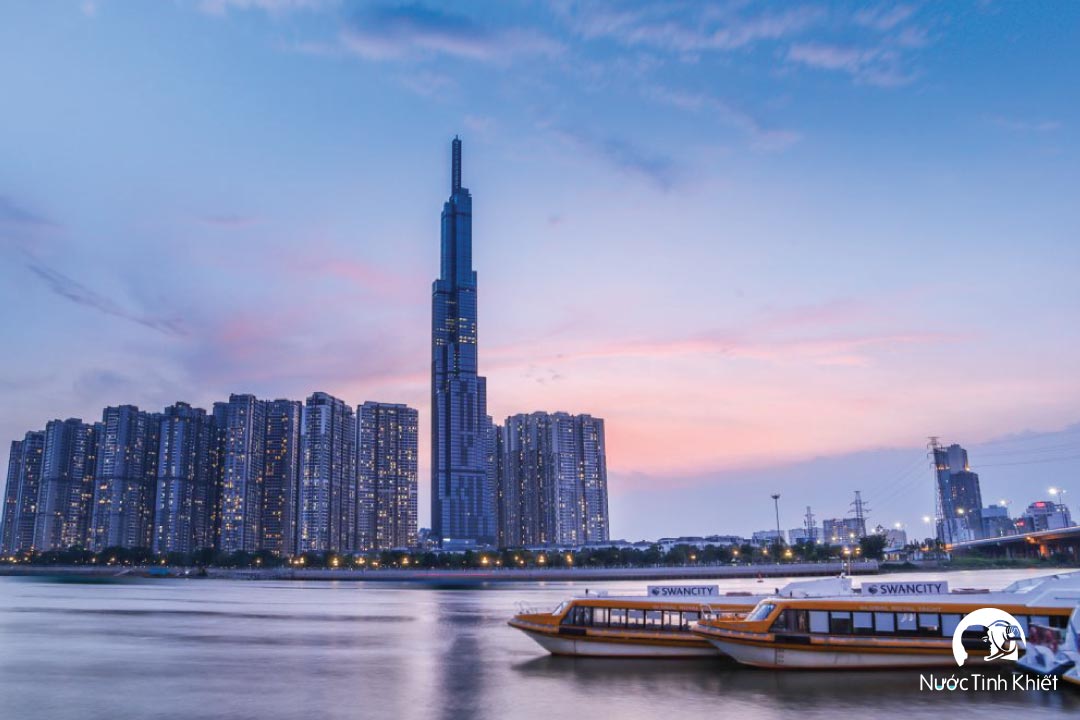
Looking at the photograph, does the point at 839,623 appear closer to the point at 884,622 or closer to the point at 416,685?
the point at 884,622

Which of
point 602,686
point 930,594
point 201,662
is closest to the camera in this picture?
point 602,686

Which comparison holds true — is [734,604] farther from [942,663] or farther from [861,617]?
[942,663]

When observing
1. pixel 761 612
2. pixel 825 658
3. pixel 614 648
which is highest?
pixel 761 612

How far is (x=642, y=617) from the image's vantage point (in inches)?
1727

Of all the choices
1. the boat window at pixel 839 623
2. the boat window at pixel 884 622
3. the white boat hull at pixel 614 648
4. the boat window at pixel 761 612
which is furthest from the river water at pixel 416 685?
the boat window at pixel 761 612

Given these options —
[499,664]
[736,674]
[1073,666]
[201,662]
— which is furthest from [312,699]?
[1073,666]

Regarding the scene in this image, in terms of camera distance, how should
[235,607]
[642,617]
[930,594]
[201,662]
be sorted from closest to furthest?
1. [930,594]
2. [642,617]
3. [201,662]
4. [235,607]

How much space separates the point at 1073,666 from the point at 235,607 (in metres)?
104

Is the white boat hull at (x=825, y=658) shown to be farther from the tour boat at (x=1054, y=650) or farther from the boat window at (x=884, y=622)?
the tour boat at (x=1054, y=650)

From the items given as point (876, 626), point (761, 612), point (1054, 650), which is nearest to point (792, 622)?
point (761, 612)

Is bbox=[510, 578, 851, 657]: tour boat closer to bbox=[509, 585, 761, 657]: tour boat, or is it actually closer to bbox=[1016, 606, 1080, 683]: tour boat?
bbox=[509, 585, 761, 657]: tour boat

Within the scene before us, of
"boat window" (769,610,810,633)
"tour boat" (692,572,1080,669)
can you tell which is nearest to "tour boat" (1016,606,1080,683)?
"tour boat" (692,572,1080,669)

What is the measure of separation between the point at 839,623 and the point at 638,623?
416 inches

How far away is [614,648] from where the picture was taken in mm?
43875
